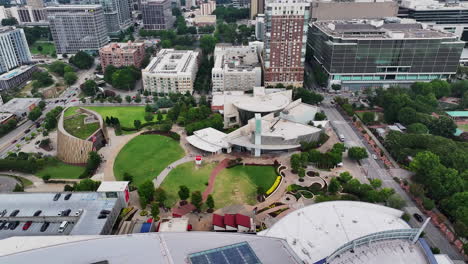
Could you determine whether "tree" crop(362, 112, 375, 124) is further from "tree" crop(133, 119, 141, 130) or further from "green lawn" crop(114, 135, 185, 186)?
"tree" crop(133, 119, 141, 130)

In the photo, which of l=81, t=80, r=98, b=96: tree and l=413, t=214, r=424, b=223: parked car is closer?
l=413, t=214, r=424, b=223: parked car

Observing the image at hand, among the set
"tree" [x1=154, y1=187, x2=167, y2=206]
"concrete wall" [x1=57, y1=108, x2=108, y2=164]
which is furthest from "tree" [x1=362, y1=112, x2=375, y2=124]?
"concrete wall" [x1=57, y1=108, x2=108, y2=164]

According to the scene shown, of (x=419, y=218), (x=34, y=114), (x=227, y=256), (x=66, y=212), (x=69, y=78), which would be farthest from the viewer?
(x=69, y=78)

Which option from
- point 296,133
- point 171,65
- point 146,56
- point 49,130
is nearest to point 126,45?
point 146,56

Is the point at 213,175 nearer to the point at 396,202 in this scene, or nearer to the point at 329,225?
the point at 329,225

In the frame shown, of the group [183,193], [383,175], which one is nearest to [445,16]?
[383,175]
